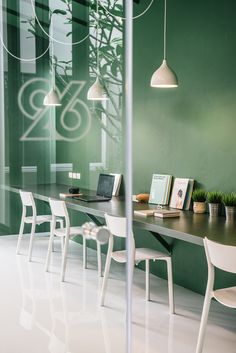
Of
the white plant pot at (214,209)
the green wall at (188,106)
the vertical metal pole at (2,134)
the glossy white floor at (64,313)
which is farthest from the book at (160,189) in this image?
the vertical metal pole at (2,134)

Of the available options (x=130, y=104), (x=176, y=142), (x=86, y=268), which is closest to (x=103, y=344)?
(x=86, y=268)

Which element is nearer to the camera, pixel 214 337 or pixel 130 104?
pixel 130 104

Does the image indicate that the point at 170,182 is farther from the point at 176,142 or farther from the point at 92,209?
the point at 92,209

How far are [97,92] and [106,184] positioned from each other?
420mm

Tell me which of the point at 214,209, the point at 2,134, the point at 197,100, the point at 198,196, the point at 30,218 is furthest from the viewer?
the point at 197,100

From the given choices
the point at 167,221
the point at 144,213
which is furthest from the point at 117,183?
the point at 167,221

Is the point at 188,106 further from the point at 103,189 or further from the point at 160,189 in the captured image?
the point at 103,189

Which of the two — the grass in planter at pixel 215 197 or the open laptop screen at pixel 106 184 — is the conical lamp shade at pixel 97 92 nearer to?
the open laptop screen at pixel 106 184

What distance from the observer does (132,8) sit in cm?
253

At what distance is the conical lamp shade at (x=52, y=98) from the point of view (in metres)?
2.38

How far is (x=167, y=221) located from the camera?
3.22 m

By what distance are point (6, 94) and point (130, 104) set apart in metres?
0.55

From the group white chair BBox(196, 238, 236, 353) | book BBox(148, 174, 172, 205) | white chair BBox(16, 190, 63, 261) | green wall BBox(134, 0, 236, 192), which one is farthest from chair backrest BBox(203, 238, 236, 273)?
white chair BBox(16, 190, 63, 261)

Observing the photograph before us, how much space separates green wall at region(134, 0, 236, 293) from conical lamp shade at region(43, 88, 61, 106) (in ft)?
2.61
